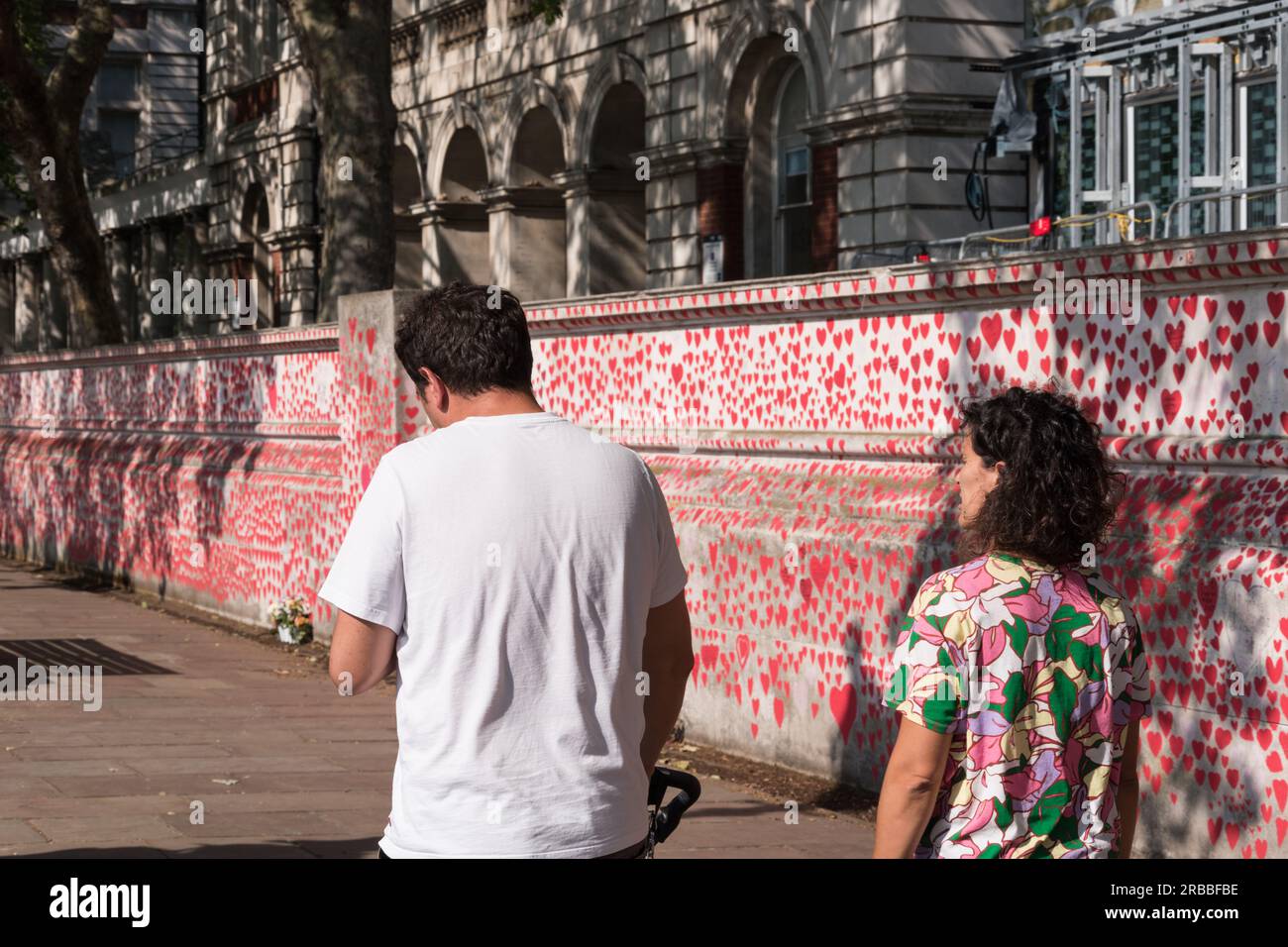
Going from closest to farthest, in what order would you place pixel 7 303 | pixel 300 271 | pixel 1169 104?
1. pixel 1169 104
2. pixel 300 271
3. pixel 7 303

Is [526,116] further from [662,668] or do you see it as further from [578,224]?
[662,668]

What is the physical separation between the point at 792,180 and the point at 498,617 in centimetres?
2279

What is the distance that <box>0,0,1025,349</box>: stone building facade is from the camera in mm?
22656

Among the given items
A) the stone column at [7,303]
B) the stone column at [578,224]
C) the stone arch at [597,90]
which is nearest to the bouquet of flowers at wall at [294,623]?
the stone arch at [597,90]

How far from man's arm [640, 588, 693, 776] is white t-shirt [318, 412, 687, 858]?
10.4 inches

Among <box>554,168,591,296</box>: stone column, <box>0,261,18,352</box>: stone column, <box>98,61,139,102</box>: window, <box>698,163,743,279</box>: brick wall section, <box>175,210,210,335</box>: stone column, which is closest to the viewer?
<box>698,163,743,279</box>: brick wall section

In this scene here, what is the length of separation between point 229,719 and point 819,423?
3358mm

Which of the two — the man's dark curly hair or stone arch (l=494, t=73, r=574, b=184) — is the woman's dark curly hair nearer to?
the man's dark curly hair

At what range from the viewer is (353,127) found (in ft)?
52.3

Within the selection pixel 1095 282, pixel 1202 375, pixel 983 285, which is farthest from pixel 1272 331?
pixel 983 285

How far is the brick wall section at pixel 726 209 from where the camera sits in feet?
85.2

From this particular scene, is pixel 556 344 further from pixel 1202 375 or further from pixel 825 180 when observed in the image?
pixel 825 180

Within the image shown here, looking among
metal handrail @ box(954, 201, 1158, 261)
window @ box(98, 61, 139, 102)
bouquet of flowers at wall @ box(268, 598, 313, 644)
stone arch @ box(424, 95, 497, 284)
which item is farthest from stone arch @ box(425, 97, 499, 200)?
window @ box(98, 61, 139, 102)

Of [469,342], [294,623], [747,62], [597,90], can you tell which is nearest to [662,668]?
[469,342]
